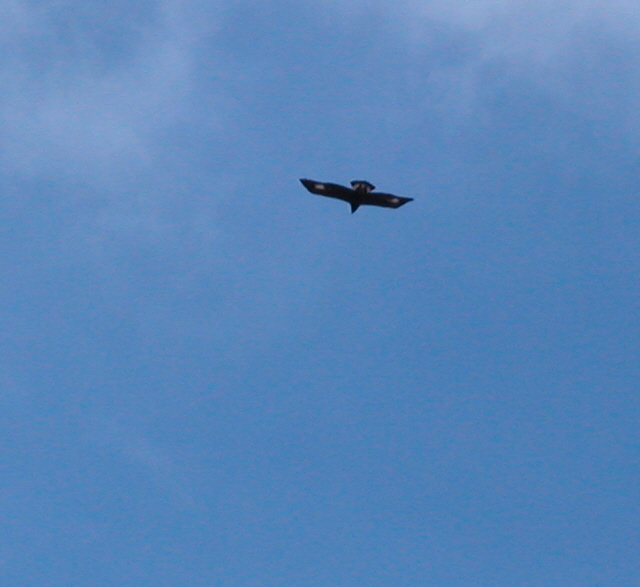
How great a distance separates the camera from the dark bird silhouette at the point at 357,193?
7694 cm

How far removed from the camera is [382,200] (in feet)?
254

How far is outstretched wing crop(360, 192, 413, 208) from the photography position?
76875mm

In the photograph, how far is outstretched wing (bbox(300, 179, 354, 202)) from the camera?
76875 millimetres

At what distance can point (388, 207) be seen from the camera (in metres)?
77.9

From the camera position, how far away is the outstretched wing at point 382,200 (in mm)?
76875

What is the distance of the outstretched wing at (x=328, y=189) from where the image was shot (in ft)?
252

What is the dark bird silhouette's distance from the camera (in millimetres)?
76938

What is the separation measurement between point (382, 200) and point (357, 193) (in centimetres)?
168

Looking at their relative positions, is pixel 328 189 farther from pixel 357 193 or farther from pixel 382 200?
pixel 382 200

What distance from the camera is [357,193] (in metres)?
77.2

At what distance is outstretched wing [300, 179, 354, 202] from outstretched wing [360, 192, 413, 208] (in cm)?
99

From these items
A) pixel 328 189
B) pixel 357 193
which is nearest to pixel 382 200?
pixel 357 193

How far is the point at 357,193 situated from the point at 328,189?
1.86m

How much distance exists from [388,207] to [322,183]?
15.1 feet
